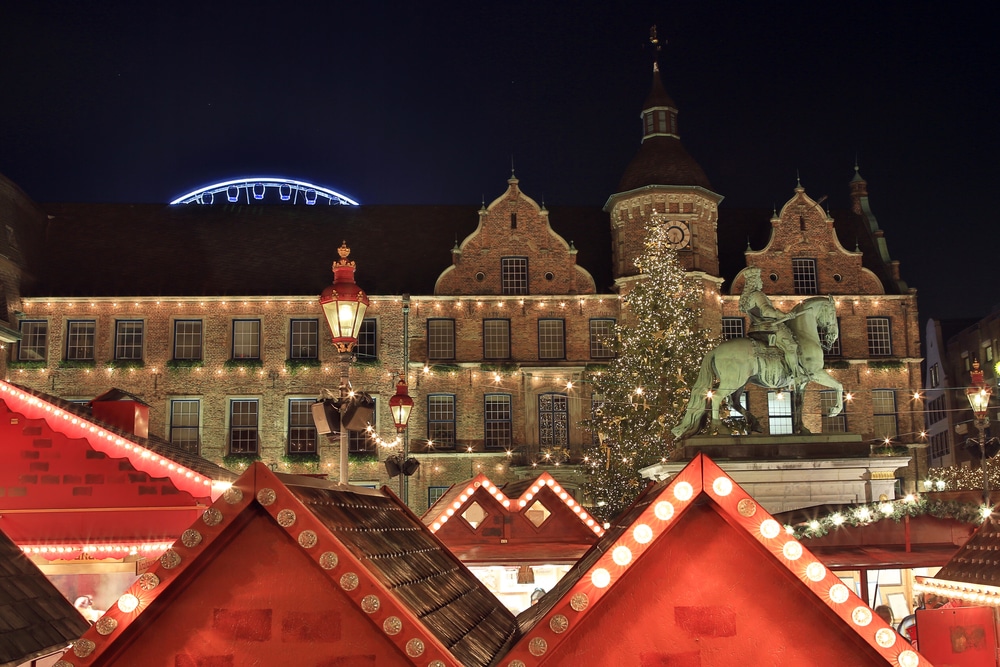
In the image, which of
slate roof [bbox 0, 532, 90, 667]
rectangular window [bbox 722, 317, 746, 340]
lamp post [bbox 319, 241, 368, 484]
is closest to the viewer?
slate roof [bbox 0, 532, 90, 667]

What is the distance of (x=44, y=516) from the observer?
14.2 metres

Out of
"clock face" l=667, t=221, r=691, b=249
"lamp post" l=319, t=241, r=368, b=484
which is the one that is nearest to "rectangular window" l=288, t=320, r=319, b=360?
"clock face" l=667, t=221, r=691, b=249

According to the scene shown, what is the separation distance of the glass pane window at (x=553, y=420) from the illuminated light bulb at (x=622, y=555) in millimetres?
34642

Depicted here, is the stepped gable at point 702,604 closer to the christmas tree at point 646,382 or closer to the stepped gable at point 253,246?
the christmas tree at point 646,382

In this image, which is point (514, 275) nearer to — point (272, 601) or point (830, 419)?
point (830, 419)

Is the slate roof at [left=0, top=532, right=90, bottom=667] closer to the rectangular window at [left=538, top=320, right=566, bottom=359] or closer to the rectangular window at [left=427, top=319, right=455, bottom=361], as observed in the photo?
the rectangular window at [left=427, top=319, right=455, bottom=361]

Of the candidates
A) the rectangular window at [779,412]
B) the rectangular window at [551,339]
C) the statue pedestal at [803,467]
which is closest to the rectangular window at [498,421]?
the rectangular window at [551,339]

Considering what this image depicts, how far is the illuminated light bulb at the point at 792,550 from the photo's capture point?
12.0 ft

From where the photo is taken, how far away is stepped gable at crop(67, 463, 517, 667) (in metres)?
3.61

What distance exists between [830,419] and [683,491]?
3895 centimetres

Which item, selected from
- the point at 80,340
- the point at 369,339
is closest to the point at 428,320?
the point at 369,339

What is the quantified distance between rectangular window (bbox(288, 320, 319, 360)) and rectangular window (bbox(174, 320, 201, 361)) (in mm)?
3208

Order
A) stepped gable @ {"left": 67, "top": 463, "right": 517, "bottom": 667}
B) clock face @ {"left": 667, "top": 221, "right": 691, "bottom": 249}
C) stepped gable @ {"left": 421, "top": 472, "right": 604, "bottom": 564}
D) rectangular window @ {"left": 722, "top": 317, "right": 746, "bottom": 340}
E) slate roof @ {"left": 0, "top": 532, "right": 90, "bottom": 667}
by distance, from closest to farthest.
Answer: stepped gable @ {"left": 67, "top": 463, "right": 517, "bottom": 667}, slate roof @ {"left": 0, "top": 532, "right": 90, "bottom": 667}, stepped gable @ {"left": 421, "top": 472, "right": 604, "bottom": 564}, clock face @ {"left": 667, "top": 221, "right": 691, "bottom": 249}, rectangular window @ {"left": 722, "top": 317, "right": 746, "bottom": 340}

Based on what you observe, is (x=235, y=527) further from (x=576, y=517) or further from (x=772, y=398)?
(x=772, y=398)
